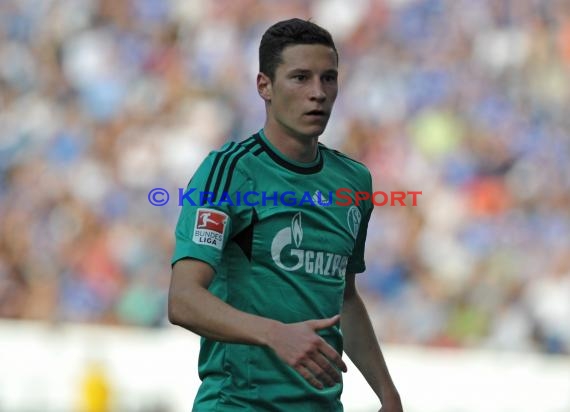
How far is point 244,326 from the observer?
3375mm

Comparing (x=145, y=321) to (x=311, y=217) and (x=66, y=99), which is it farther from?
(x=311, y=217)

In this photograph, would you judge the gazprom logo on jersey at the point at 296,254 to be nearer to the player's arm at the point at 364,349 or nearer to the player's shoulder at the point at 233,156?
the player's shoulder at the point at 233,156

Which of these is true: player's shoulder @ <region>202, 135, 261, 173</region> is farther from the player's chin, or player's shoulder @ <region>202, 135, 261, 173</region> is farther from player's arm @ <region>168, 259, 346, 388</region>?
player's arm @ <region>168, 259, 346, 388</region>

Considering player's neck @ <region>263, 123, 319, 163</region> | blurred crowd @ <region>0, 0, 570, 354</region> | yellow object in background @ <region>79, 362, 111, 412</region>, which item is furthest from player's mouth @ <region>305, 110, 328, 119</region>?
yellow object in background @ <region>79, 362, 111, 412</region>

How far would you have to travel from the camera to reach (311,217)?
391 centimetres

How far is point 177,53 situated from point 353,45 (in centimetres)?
201

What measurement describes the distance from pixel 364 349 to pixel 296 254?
1.99ft

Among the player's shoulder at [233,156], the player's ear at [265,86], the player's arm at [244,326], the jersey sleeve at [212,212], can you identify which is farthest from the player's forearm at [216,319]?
the player's ear at [265,86]

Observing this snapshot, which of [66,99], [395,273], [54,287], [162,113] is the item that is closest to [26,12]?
[66,99]

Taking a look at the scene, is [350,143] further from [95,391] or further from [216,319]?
[216,319]

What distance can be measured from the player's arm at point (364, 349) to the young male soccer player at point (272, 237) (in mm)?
239

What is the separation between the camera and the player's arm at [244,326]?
324 cm

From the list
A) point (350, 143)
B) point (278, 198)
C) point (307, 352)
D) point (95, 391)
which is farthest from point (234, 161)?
point (350, 143)

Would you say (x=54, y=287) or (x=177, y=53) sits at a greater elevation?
(x=177, y=53)
